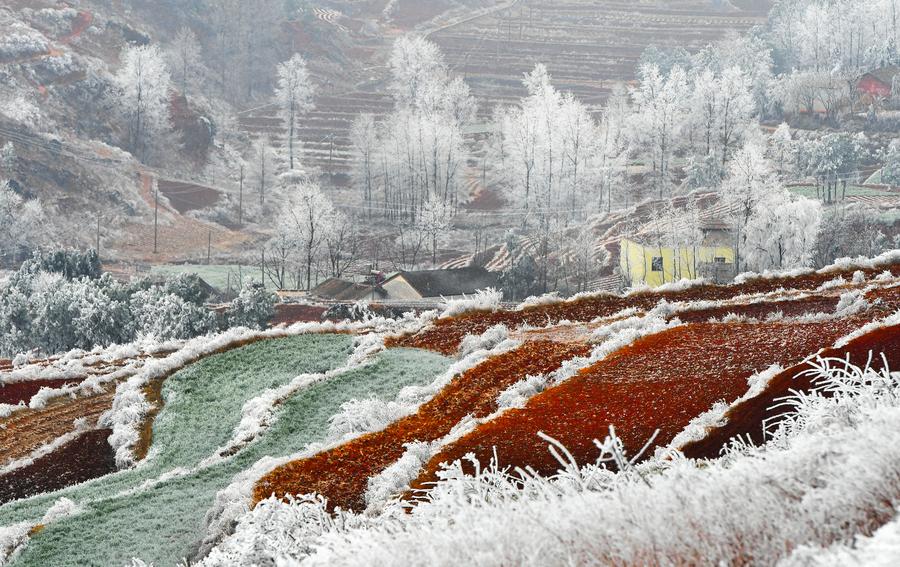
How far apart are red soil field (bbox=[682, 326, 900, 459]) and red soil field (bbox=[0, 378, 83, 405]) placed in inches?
1089

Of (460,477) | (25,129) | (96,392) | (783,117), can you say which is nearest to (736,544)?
(460,477)

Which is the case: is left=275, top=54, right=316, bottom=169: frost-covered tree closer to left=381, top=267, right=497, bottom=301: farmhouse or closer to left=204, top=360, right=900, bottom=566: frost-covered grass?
left=381, top=267, right=497, bottom=301: farmhouse

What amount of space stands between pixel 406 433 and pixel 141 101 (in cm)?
12813

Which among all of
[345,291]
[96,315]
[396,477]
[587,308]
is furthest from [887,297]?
[345,291]

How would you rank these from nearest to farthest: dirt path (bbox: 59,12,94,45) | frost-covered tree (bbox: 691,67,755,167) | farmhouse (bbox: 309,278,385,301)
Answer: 1. farmhouse (bbox: 309,278,385,301)
2. frost-covered tree (bbox: 691,67,755,167)
3. dirt path (bbox: 59,12,94,45)

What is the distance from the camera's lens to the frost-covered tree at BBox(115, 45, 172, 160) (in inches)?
5418

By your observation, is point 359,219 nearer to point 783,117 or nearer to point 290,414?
point 783,117

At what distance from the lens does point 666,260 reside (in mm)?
94000

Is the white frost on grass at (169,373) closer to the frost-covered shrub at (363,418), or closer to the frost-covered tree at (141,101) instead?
the frost-covered shrub at (363,418)

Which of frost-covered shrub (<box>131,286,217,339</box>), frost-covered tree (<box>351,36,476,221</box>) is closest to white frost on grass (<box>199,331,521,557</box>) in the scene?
frost-covered shrub (<box>131,286,217,339</box>)

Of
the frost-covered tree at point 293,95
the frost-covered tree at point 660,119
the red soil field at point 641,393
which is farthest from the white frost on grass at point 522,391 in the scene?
the frost-covered tree at point 293,95

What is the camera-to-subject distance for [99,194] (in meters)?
118

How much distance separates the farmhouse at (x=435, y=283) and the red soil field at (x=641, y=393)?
208 feet

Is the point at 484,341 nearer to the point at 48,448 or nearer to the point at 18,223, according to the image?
the point at 48,448
